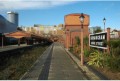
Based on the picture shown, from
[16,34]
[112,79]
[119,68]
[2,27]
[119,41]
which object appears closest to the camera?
[112,79]

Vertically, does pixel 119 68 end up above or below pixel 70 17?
below

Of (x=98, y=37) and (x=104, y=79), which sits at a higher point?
(x=98, y=37)

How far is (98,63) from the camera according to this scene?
17.5 meters

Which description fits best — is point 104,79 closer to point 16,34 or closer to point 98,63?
point 98,63

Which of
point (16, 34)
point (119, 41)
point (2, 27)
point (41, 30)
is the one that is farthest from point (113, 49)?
point (41, 30)

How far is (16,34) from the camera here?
5972 cm

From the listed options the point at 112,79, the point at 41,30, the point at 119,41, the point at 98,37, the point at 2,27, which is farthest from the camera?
the point at 41,30

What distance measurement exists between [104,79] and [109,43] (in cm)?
564

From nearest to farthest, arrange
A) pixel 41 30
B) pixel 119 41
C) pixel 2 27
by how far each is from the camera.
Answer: pixel 119 41 < pixel 2 27 < pixel 41 30

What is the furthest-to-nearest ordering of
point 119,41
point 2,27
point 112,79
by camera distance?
point 2,27 < point 119,41 < point 112,79

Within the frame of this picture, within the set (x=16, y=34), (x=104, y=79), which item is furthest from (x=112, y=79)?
(x=16, y=34)

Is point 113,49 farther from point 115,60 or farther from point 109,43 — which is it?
point 115,60

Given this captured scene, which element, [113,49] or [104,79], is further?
[113,49]

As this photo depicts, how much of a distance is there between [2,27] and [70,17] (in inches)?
1960
